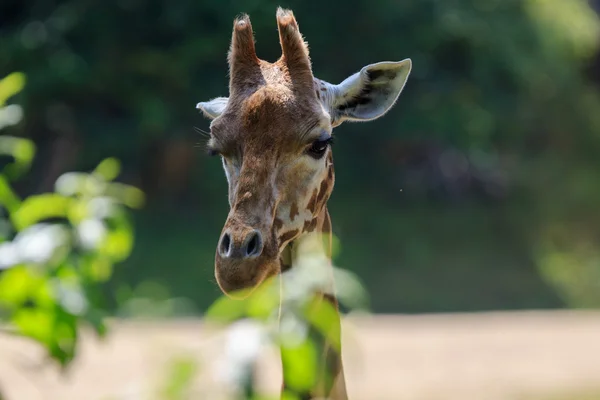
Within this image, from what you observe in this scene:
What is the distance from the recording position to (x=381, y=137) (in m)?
20.1

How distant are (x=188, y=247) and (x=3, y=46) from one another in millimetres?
5206

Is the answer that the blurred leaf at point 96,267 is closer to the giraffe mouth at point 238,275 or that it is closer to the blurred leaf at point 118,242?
the blurred leaf at point 118,242

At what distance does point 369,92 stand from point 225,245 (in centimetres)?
115

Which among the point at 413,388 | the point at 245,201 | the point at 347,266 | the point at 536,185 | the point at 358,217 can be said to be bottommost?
the point at 245,201

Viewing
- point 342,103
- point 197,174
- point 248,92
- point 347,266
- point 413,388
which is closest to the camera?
point 248,92

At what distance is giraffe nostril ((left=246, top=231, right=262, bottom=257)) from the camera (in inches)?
A: 120

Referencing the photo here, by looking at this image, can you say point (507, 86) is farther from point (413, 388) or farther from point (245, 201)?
point (245, 201)

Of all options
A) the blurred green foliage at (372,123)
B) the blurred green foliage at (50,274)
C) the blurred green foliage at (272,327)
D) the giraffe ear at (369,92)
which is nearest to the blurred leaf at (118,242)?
the blurred green foliage at (50,274)

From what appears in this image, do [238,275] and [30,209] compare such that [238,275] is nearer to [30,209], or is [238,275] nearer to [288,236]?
[288,236]

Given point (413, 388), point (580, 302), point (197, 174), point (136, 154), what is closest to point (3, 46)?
point (136, 154)

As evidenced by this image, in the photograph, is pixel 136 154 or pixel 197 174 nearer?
pixel 136 154

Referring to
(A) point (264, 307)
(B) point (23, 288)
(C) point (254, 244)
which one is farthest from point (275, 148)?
(A) point (264, 307)

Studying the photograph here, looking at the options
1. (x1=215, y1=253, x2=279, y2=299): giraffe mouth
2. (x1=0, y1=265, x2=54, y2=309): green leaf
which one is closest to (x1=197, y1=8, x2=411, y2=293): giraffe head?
(x1=215, y1=253, x2=279, y2=299): giraffe mouth

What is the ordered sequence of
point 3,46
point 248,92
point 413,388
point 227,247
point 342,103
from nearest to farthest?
point 227,247, point 248,92, point 342,103, point 413,388, point 3,46
